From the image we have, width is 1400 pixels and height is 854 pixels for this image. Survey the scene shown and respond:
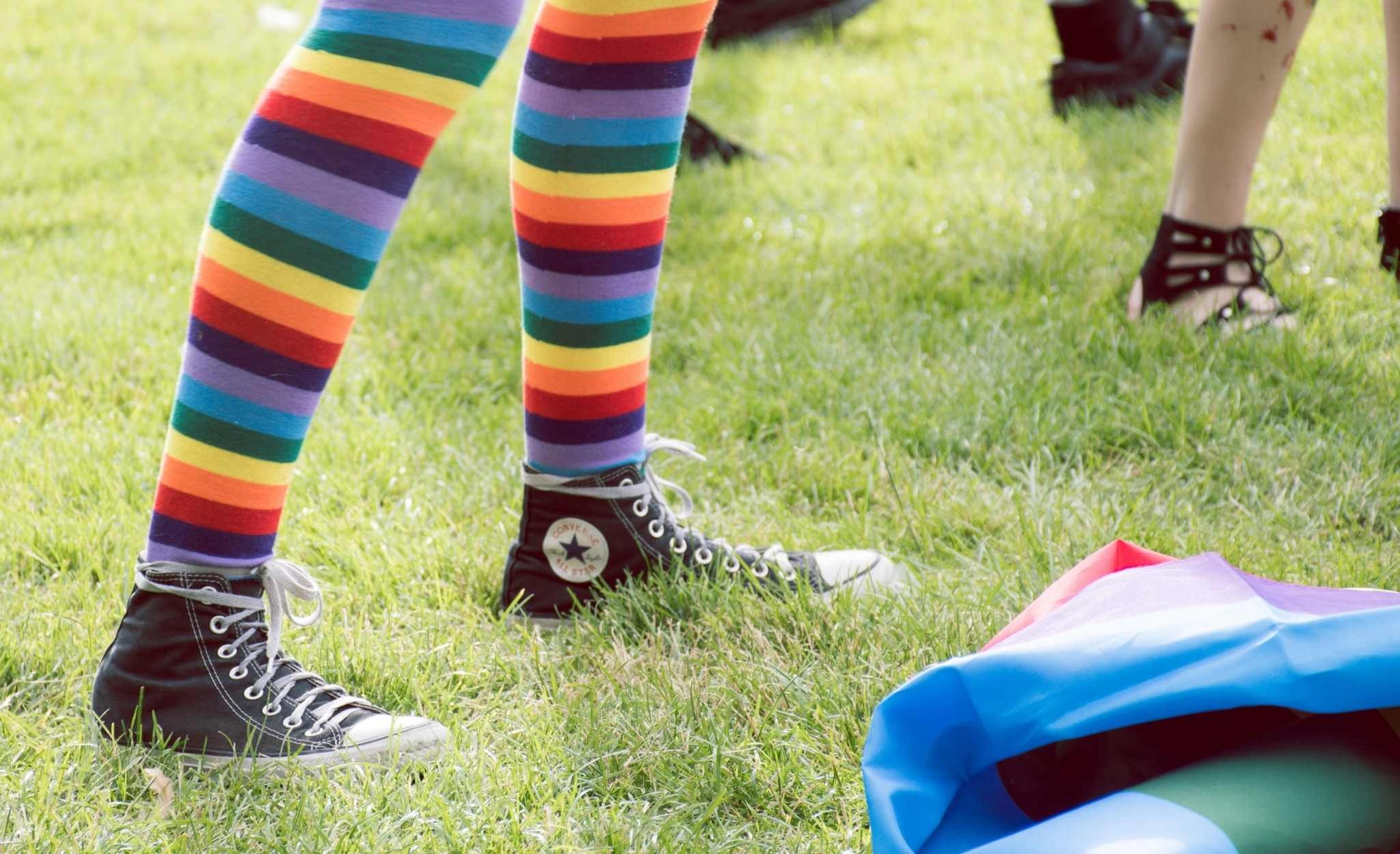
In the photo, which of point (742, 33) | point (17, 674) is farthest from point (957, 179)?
point (17, 674)

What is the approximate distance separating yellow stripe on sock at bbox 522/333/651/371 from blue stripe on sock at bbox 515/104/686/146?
0.68 feet

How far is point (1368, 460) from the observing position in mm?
1647

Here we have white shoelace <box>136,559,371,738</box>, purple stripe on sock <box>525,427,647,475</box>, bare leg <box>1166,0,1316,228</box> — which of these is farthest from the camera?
bare leg <box>1166,0,1316,228</box>

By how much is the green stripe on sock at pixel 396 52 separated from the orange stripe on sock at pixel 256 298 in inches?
7.5

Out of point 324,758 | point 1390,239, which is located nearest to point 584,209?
point 324,758

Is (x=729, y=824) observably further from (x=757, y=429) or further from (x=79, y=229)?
(x=79, y=229)

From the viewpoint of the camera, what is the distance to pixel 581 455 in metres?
→ 1.35

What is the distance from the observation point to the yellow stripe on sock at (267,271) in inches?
39.0

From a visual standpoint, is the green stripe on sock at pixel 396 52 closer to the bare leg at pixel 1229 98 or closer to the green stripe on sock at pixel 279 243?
the green stripe on sock at pixel 279 243

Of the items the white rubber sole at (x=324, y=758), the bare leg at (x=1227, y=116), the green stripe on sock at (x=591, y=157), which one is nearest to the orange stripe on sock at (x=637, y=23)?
the green stripe on sock at (x=591, y=157)

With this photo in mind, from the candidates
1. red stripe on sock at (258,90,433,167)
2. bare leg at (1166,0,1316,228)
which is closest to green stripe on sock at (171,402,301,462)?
red stripe on sock at (258,90,433,167)

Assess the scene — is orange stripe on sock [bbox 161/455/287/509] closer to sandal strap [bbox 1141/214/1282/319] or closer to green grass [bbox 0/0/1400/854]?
green grass [bbox 0/0/1400/854]

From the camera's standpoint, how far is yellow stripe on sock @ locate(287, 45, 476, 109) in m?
0.98

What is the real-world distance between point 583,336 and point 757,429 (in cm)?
65
